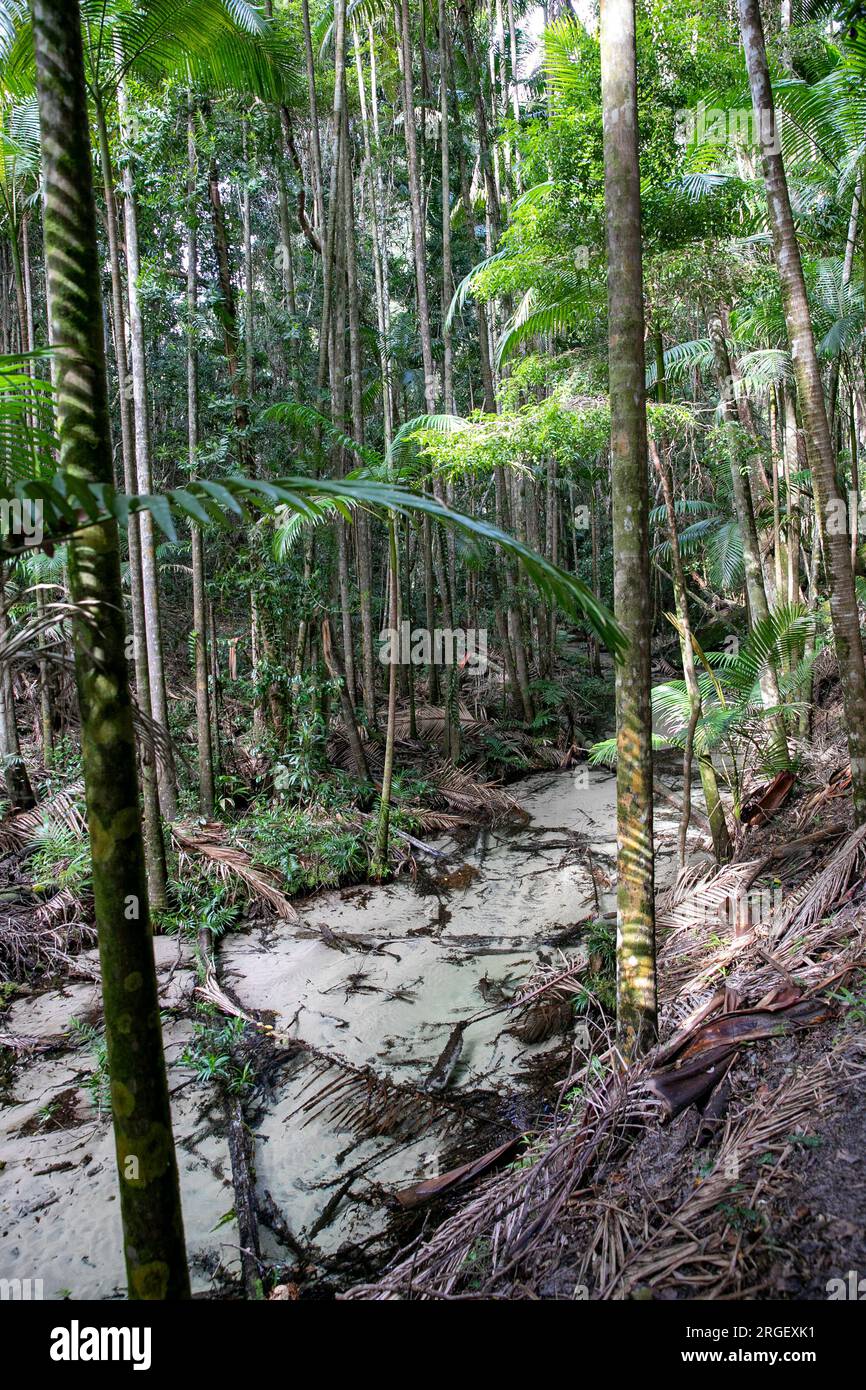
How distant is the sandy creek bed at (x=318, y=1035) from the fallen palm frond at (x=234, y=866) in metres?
0.26

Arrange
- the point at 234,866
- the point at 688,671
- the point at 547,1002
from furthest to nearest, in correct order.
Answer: the point at 234,866
the point at 688,671
the point at 547,1002

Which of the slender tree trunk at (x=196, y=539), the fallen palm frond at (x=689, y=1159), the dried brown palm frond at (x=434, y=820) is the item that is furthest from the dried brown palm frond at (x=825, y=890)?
the slender tree trunk at (x=196, y=539)

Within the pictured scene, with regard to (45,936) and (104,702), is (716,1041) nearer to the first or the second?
(104,702)

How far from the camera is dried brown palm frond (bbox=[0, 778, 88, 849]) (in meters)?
6.55

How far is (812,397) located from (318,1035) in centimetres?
488

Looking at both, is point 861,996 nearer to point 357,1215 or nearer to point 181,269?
point 357,1215

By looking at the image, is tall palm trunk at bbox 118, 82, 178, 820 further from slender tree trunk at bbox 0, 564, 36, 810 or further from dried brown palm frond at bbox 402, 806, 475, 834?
dried brown palm frond at bbox 402, 806, 475, 834

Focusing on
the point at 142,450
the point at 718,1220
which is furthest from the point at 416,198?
the point at 718,1220

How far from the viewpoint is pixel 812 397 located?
13.9ft

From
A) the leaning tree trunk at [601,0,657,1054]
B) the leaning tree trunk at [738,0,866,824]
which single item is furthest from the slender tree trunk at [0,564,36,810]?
the leaning tree trunk at [738,0,866,824]
